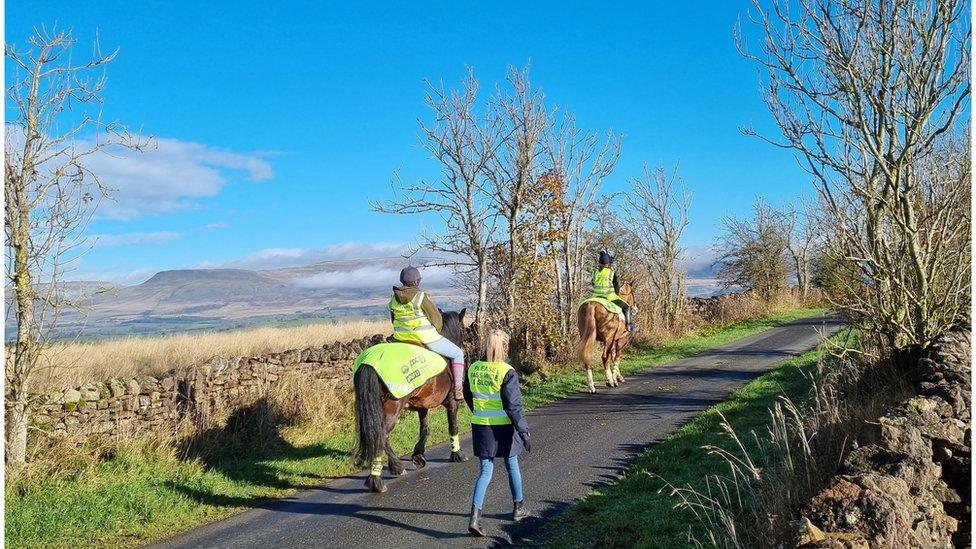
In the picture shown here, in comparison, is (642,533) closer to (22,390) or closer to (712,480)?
(712,480)

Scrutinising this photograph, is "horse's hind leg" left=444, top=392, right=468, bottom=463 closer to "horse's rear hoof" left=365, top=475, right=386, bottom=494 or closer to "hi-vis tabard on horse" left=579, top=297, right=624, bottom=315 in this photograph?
"horse's rear hoof" left=365, top=475, right=386, bottom=494

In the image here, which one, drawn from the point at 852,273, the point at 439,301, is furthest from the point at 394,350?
the point at 439,301

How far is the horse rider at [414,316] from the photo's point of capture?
8.36m

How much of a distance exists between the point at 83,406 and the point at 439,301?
38.8 ft

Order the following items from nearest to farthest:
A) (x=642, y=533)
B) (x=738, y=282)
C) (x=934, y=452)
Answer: (x=934, y=452) < (x=642, y=533) < (x=738, y=282)

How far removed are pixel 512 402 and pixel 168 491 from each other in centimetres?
441

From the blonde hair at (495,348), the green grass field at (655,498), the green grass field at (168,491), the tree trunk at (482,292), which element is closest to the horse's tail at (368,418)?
the green grass field at (168,491)

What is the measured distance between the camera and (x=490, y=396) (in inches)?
253

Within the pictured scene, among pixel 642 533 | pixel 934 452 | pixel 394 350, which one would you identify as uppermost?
pixel 394 350

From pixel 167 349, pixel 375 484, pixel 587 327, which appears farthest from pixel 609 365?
pixel 167 349

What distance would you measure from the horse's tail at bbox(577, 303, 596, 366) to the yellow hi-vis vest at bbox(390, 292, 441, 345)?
5.75 metres

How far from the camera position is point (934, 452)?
501 centimetres

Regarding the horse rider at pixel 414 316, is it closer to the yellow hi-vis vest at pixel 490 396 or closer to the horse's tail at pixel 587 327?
the yellow hi-vis vest at pixel 490 396

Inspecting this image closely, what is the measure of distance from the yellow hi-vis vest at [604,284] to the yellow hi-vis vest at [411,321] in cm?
617
